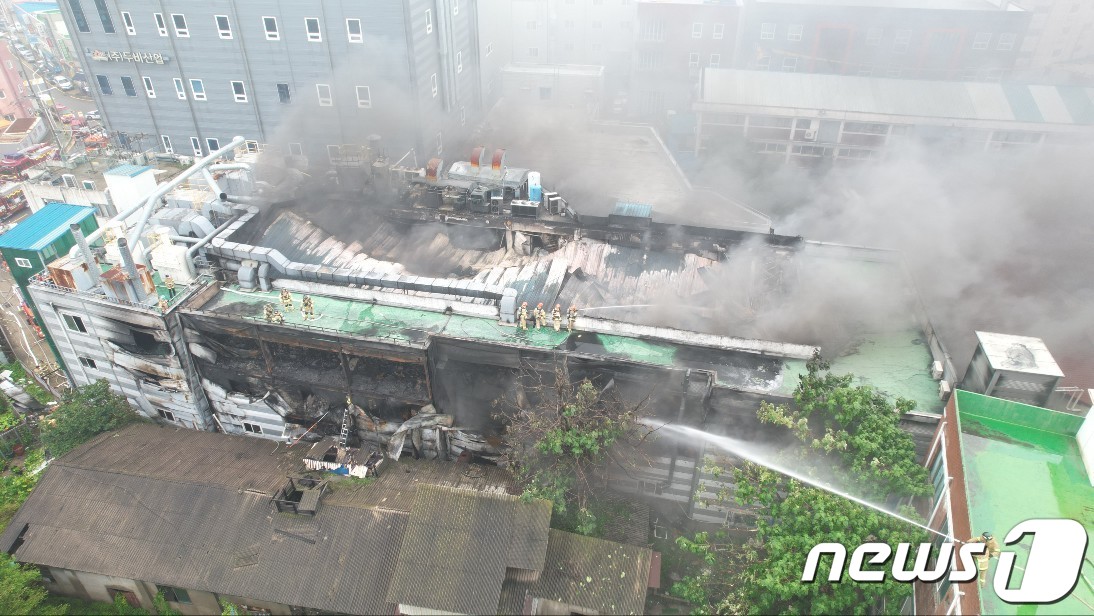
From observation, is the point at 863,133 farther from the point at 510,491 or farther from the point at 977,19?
the point at 510,491

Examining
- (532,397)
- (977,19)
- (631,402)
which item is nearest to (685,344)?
(631,402)

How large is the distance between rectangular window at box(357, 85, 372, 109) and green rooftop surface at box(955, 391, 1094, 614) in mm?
29817

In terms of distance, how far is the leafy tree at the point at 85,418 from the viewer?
2139 cm

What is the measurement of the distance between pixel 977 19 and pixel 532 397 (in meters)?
50.3

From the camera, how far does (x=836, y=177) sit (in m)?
37.4

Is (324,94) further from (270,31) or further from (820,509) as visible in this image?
(820,509)

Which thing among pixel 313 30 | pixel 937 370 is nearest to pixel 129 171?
pixel 313 30

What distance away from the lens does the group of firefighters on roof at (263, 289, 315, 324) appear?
20.2 meters

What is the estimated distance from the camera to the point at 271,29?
32375 millimetres

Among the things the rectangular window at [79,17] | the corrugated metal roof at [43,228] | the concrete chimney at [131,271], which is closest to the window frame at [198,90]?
the rectangular window at [79,17]

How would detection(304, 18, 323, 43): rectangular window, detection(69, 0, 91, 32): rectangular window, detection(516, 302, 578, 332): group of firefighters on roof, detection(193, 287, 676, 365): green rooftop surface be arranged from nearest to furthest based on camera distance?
detection(193, 287, 676, 365): green rooftop surface
detection(516, 302, 578, 332): group of firefighters on roof
detection(304, 18, 323, 43): rectangular window
detection(69, 0, 91, 32): rectangular window

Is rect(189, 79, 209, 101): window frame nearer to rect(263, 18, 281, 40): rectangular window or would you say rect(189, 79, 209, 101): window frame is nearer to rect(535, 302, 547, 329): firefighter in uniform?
rect(263, 18, 281, 40): rectangular window

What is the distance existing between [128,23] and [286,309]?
945 inches

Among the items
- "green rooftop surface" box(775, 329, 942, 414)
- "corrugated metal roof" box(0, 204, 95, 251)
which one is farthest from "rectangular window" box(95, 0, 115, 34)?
"green rooftop surface" box(775, 329, 942, 414)
